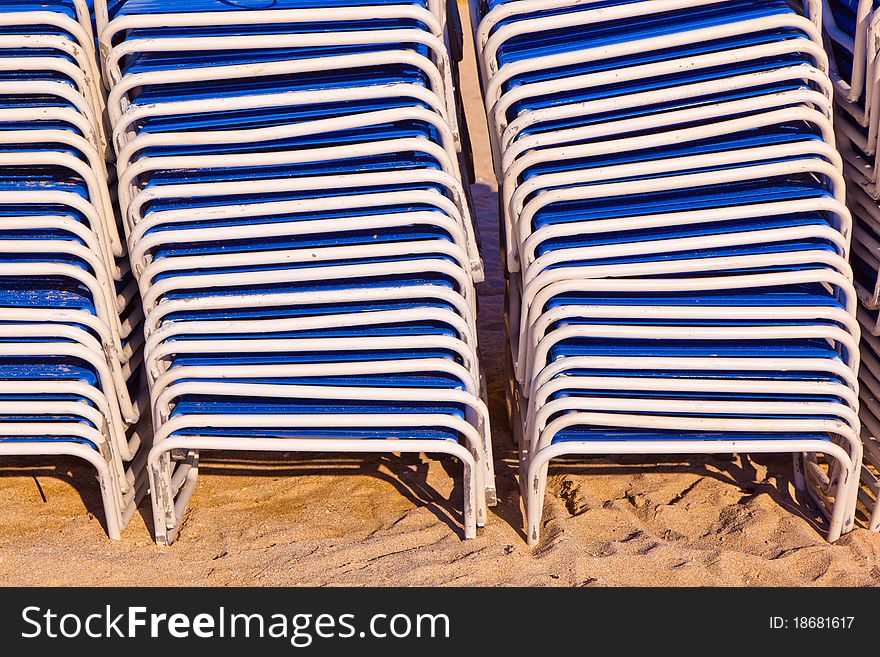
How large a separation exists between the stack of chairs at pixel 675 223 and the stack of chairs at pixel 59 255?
1129mm

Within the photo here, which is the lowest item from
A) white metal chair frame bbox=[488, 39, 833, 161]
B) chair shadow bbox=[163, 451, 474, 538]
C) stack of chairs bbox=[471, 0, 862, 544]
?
chair shadow bbox=[163, 451, 474, 538]

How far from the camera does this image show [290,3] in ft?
9.05

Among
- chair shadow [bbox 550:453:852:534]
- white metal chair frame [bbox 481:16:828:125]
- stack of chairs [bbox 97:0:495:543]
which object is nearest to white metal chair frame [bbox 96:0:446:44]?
stack of chairs [bbox 97:0:495:543]

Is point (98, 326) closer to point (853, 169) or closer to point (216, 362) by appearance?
point (216, 362)

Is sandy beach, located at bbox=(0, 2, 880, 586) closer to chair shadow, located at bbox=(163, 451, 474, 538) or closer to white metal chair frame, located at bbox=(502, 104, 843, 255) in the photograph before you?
chair shadow, located at bbox=(163, 451, 474, 538)

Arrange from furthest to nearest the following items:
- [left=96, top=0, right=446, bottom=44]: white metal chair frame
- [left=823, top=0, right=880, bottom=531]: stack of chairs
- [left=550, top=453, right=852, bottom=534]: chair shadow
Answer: [left=550, top=453, right=852, bottom=534]: chair shadow
[left=823, top=0, right=880, bottom=531]: stack of chairs
[left=96, top=0, right=446, bottom=44]: white metal chair frame

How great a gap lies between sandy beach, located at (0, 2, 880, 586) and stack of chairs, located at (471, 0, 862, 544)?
23 cm

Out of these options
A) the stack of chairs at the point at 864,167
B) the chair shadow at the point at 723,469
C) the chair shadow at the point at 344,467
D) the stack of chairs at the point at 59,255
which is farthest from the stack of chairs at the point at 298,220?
the stack of chairs at the point at 864,167

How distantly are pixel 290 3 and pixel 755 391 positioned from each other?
166 cm

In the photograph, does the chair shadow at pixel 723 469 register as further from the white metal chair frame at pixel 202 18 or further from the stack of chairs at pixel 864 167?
the white metal chair frame at pixel 202 18

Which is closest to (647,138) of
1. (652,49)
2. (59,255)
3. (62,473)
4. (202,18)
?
(652,49)

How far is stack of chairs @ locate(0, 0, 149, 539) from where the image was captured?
2.77 meters

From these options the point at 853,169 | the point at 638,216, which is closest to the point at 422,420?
the point at 638,216

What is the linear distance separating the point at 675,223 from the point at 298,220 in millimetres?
1022
